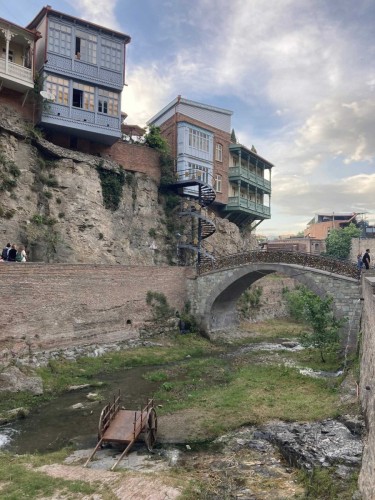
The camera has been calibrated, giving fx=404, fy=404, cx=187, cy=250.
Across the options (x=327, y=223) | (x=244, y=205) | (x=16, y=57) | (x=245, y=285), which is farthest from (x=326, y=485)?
(x=327, y=223)

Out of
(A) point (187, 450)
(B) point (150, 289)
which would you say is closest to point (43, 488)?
(A) point (187, 450)

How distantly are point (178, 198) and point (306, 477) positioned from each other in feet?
106

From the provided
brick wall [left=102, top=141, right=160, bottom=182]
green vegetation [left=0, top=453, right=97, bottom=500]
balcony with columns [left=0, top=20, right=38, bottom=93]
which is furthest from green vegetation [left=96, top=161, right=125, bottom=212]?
green vegetation [left=0, top=453, right=97, bottom=500]

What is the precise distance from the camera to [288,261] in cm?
2733

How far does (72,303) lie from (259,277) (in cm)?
1436

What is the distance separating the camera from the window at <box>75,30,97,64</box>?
3325 cm

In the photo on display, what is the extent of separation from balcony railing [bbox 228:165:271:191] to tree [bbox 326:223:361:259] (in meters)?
20.3

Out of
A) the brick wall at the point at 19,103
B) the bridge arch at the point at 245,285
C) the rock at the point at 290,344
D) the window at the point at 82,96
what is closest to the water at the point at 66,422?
the bridge arch at the point at 245,285

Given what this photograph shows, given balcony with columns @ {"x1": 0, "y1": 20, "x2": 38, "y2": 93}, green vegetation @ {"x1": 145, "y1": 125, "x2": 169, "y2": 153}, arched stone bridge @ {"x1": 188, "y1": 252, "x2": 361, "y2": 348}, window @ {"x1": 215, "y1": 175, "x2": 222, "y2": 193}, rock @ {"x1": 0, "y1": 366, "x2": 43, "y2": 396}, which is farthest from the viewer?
window @ {"x1": 215, "y1": 175, "x2": 222, "y2": 193}

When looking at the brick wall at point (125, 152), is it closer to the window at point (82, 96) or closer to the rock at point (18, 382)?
the window at point (82, 96)

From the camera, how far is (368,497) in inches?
275

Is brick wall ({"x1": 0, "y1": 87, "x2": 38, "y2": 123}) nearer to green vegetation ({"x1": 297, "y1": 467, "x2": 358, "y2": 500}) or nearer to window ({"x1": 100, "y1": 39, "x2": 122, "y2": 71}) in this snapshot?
window ({"x1": 100, "y1": 39, "x2": 122, "y2": 71})

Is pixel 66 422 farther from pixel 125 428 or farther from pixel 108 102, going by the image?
pixel 108 102

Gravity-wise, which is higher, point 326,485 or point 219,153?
point 219,153
